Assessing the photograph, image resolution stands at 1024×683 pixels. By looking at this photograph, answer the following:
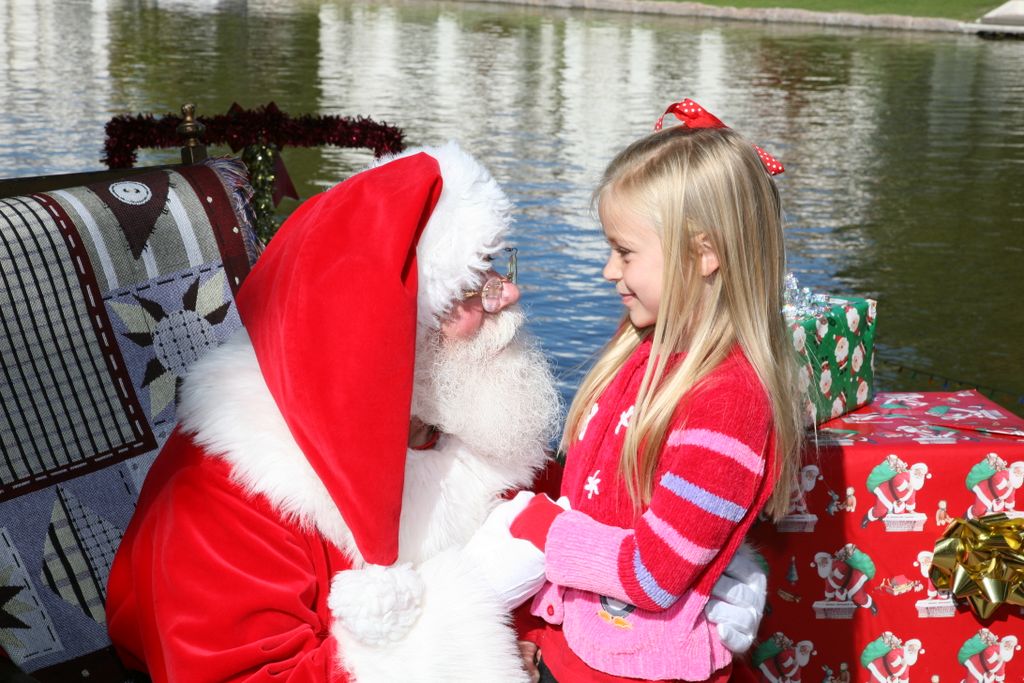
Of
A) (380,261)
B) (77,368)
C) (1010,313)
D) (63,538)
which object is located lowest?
(1010,313)

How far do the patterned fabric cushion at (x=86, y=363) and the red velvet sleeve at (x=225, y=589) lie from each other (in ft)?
1.61

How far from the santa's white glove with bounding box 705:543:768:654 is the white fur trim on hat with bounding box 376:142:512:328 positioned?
667mm

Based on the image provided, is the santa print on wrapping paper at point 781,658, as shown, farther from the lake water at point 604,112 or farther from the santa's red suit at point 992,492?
the lake water at point 604,112

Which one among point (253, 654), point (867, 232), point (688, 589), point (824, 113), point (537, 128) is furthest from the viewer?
point (824, 113)

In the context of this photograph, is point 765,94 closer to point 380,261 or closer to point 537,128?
point 537,128

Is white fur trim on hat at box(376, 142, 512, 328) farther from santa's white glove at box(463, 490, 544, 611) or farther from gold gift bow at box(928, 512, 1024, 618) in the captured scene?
gold gift bow at box(928, 512, 1024, 618)

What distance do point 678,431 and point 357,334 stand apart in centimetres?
54

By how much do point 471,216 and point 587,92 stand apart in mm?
14773

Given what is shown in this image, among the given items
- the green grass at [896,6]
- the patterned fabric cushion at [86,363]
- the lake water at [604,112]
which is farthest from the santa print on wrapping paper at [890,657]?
the green grass at [896,6]

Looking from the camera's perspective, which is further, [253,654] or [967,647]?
[967,647]

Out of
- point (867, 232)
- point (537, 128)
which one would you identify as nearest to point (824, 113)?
point (537, 128)

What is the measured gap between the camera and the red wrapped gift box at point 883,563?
2465 millimetres

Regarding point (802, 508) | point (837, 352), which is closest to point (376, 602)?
point (802, 508)

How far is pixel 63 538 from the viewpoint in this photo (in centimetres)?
218
